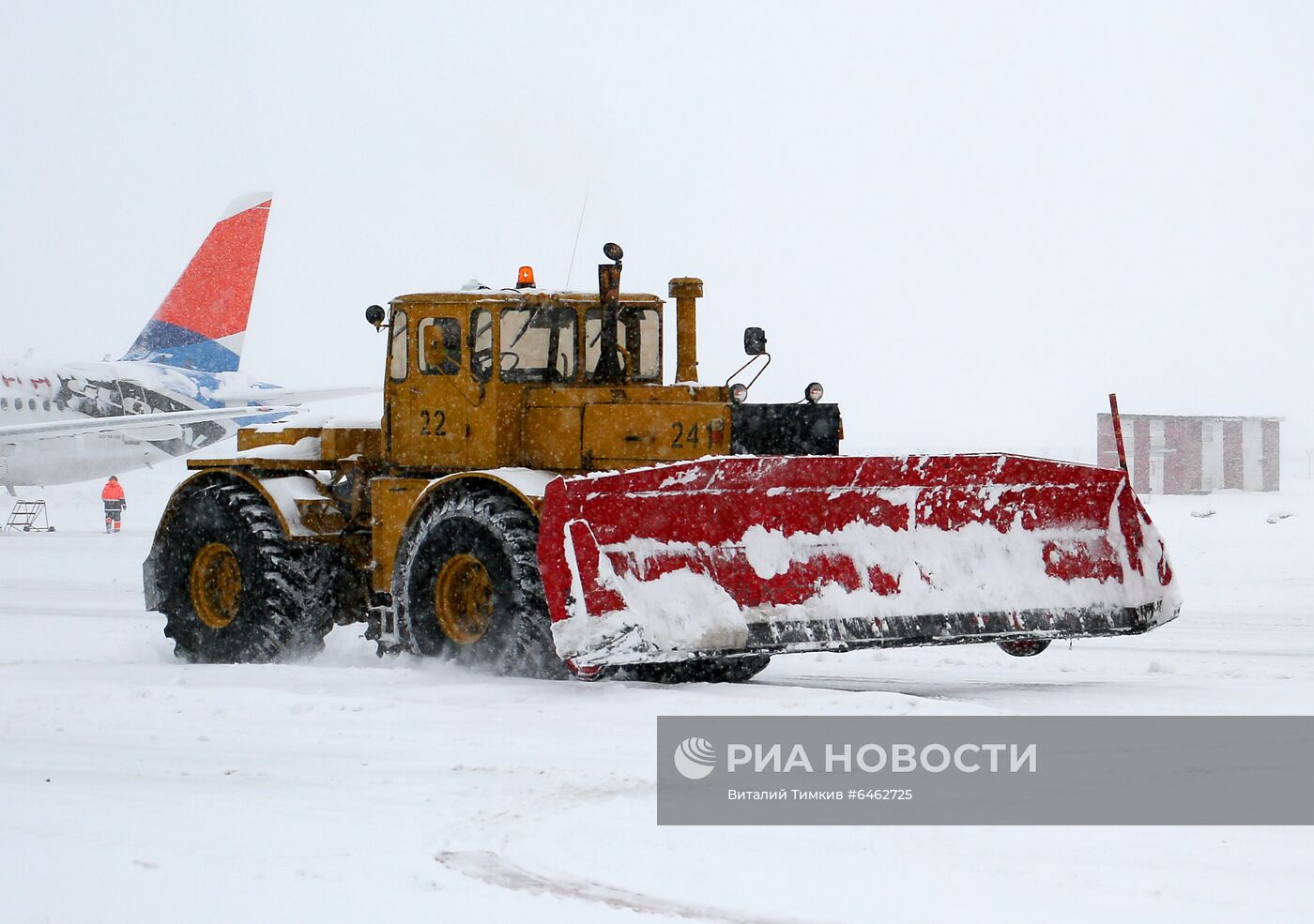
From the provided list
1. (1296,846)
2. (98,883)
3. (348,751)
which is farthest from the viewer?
(348,751)

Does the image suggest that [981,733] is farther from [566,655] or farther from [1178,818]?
[566,655]

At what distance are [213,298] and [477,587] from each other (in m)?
29.9

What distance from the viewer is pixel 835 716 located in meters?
7.81

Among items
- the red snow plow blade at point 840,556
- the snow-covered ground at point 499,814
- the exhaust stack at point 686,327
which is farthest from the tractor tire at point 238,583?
the red snow plow blade at point 840,556

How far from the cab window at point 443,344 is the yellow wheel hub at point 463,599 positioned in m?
1.33

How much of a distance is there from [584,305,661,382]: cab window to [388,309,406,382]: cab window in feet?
3.94

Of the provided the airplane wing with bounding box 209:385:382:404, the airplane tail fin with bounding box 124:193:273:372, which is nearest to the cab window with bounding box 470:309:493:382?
the airplane wing with bounding box 209:385:382:404

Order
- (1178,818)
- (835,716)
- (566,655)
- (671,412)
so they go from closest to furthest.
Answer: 1. (1178,818)
2. (835,716)
3. (566,655)
4. (671,412)

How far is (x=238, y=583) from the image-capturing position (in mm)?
11461

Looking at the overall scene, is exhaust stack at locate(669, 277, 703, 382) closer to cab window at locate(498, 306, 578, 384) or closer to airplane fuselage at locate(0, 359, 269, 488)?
cab window at locate(498, 306, 578, 384)

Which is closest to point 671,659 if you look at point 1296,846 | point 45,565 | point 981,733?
point 981,733

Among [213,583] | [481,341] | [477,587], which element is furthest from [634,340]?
[213,583]

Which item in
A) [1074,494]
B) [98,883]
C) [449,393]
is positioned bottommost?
[98,883]

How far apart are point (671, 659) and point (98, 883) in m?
3.82
